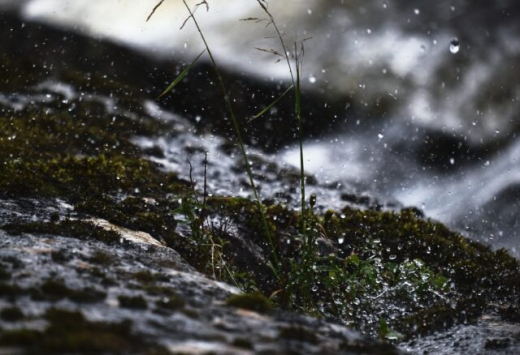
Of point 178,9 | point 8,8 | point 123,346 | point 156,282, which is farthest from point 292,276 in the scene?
point 8,8

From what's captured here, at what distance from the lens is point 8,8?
32.4ft

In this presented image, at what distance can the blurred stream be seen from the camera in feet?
30.1

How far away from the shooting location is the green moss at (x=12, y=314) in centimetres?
145

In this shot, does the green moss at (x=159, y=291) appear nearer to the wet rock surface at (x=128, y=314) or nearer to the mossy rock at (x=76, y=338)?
the wet rock surface at (x=128, y=314)

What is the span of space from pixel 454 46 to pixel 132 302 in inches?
375

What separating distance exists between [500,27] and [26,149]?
8207mm

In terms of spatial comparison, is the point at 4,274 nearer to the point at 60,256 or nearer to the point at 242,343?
the point at 60,256

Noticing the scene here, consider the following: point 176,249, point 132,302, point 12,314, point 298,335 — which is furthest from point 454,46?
point 12,314

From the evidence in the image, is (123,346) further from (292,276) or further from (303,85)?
(303,85)

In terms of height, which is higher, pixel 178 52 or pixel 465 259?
pixel 178 52

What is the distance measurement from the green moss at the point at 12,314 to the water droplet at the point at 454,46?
972 cm

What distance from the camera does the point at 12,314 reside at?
147cm

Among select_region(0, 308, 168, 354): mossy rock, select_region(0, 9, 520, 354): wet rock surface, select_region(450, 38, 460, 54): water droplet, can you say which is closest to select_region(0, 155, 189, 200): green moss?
select_region(0, 9, 520, 354): wet rock surface

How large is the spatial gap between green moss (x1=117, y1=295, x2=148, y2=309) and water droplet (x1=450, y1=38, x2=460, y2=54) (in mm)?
9360
